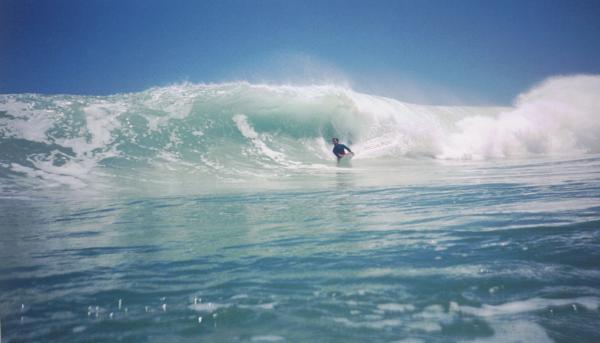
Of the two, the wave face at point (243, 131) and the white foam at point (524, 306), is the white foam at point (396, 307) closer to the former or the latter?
the white foam at point (524, 306)

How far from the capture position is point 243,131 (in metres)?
19.7

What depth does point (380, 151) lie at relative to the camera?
62.9ft

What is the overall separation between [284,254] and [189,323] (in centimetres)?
138

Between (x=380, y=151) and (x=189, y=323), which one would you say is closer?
(x=189, y=323)

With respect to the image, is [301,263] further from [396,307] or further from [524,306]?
[524,306]

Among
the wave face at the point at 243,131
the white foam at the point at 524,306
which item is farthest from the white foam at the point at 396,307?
the wave face at the point at 243,131

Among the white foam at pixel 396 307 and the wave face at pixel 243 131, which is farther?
the wave face at pixel 243 131

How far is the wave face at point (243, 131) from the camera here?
1510 cm

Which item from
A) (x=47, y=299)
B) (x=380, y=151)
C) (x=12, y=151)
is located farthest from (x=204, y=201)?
(x=380, y=151)

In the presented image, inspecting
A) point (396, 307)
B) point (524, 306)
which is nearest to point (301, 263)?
point (396, 307)

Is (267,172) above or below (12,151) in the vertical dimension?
below

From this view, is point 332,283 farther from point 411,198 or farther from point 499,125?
point 499,125

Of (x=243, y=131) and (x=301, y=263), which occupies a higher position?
(x=243, y=131)

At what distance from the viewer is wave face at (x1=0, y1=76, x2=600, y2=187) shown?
1510 centimetres
